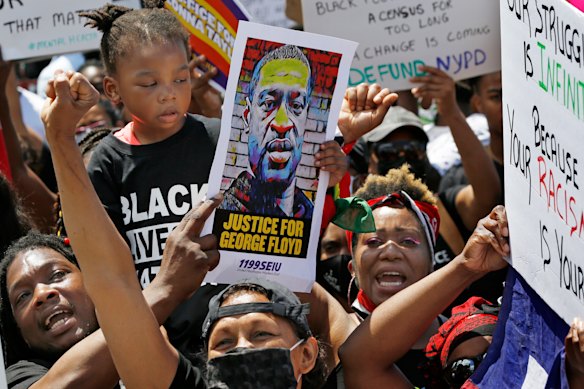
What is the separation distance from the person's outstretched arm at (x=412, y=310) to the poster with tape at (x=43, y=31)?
2.58 meters

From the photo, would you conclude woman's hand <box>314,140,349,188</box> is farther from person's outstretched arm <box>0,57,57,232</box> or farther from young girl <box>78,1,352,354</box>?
person's outstretched arm <box>0,57,57,232</box>

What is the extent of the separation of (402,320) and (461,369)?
0.72ft

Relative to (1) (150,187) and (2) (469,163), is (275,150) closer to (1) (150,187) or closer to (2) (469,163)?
(1) (150,187)

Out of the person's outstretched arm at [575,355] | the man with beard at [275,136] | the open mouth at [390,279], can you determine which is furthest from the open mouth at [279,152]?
the person's outstretched arm at [575,355]

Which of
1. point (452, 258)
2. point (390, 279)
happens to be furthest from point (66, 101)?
point (452, 258)

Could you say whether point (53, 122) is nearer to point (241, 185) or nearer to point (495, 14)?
point (241, 185)

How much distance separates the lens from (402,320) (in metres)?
3.40

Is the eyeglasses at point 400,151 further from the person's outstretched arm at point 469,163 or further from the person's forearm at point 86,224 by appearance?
the person's forearm at point 86,224

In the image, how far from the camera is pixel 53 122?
9.80 feet

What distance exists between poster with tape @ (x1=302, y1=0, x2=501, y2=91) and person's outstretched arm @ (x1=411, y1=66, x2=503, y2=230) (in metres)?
0.17

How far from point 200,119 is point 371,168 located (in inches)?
67.0

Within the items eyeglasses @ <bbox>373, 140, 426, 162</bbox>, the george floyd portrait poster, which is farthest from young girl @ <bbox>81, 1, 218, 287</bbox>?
eyeglasses @ <bbox>373, 140, 426, 162</bbox>

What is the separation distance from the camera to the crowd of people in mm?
3107

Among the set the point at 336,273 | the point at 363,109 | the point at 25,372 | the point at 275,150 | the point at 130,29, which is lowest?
the point at 25,372
